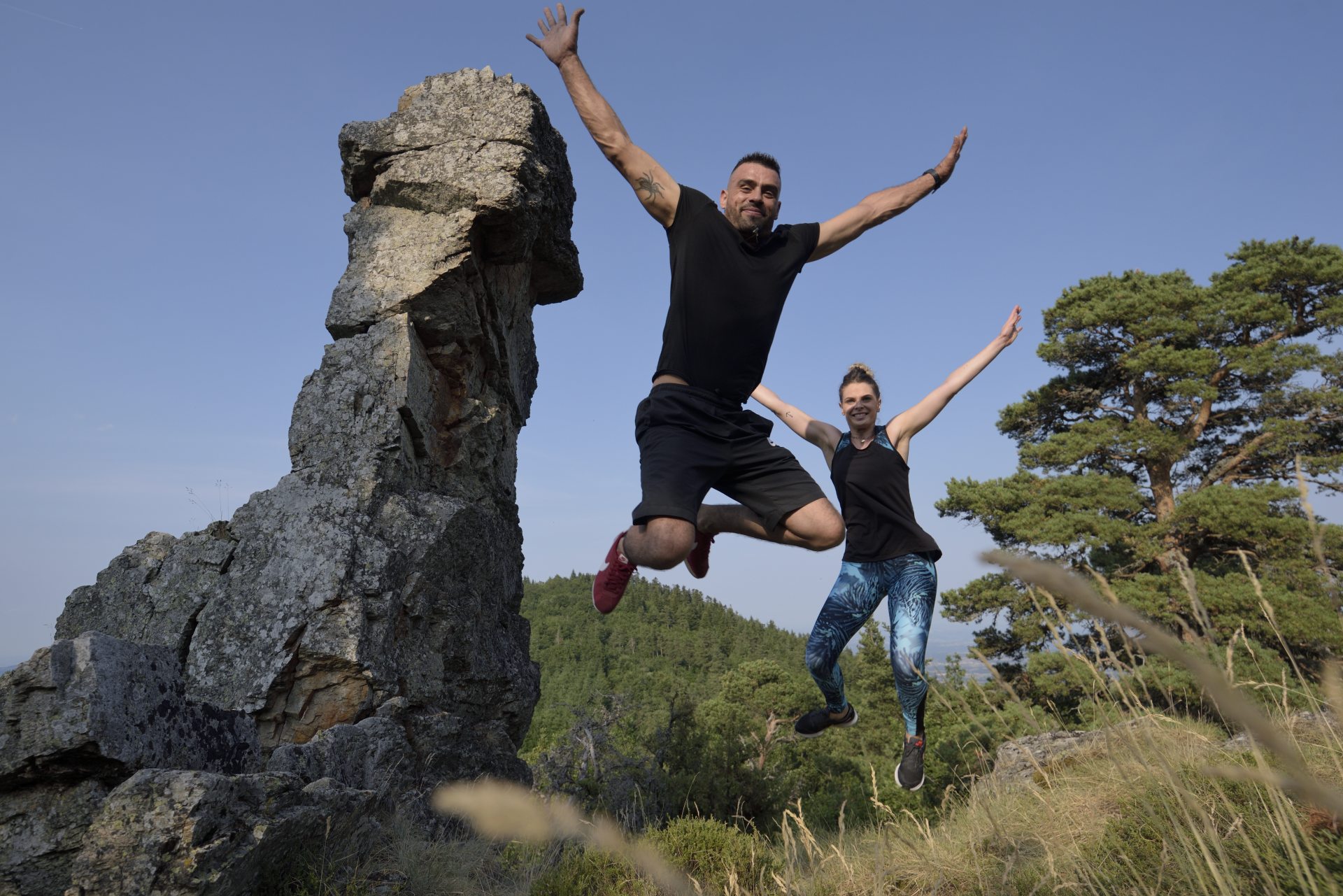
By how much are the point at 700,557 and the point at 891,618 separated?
4.20 ft

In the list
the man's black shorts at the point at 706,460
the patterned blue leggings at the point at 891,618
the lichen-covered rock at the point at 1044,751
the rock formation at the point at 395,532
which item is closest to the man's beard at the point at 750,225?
the man's black shorts at the point at 706,460

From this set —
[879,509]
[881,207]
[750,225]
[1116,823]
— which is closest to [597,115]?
[750,225]

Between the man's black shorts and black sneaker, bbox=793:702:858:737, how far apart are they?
1513mm

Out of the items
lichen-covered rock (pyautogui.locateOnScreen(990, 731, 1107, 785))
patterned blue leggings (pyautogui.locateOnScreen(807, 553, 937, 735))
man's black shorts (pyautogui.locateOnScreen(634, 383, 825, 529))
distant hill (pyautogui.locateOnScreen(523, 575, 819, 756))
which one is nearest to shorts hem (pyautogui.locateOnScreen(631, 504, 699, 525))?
man's black shorts (pyautogui.locateOnScreen(634, 383, 825, 529))

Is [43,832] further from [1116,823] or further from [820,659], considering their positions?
[1116,823]

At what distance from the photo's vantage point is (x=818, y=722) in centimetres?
518

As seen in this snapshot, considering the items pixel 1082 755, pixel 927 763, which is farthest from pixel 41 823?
pixel 927 763

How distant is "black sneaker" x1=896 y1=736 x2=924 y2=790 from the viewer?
15.7 ft

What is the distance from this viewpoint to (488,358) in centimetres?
850

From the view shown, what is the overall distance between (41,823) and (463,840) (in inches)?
105

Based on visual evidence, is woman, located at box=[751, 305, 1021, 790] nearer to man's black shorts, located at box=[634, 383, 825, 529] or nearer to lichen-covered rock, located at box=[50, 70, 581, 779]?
man's black shorts, located at box=[634, 383, 825, 529]

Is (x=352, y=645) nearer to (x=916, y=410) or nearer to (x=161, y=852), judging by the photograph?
(x=161, y=852)

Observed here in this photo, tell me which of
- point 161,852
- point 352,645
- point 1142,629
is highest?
point 352,645

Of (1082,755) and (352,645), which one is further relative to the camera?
(1082,755)
